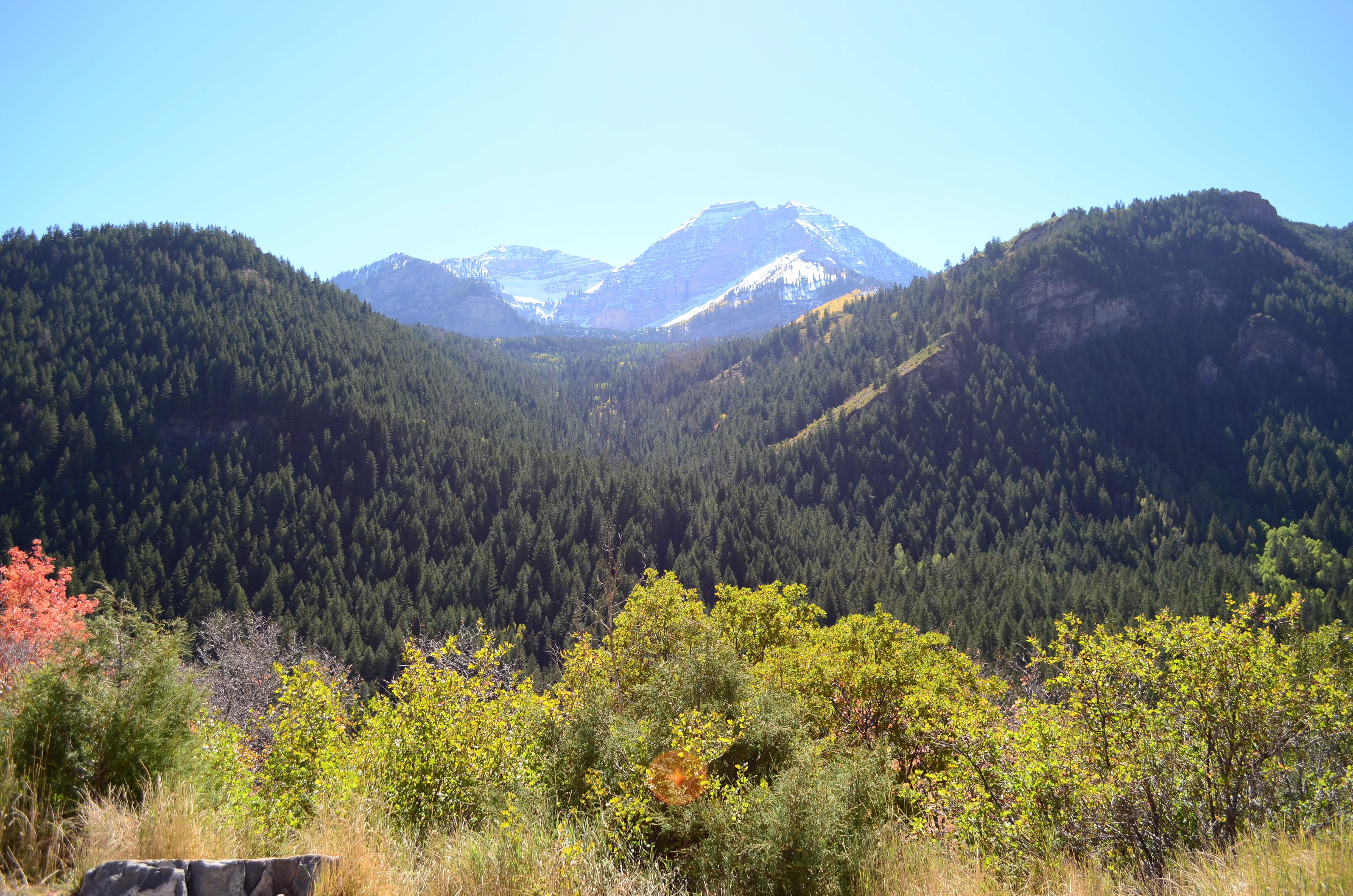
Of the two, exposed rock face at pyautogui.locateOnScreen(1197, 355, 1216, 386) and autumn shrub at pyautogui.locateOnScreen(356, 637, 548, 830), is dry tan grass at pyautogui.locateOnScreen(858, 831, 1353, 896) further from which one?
exposed rock face at pyautogui.locateOnScreen(1197, 355, 1216, 386)

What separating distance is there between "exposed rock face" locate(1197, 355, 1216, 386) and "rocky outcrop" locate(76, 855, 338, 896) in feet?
822

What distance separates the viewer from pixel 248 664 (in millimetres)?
43344

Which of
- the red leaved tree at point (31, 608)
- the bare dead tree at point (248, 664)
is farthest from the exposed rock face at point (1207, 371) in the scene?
the red leaved tree at point (31, 608)

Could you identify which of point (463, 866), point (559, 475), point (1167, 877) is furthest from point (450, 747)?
point (559, 475)

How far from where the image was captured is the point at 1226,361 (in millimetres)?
195625

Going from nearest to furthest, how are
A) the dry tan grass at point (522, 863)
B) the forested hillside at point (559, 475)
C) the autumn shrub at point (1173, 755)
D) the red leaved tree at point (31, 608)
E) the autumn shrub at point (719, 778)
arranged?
1. the dry tan grass at point (522, 863)
2. the autumn shrub at point (1173, 755)
3. the autumn shrub at point (719, 778)
4. the red leaved tree at point (31, 608)
5. the forested hillside at point (559, 475)

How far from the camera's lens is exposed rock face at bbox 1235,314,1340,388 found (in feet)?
606

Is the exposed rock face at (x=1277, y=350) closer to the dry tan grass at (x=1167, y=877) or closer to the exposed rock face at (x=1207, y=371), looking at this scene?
the exposed rock face at (x=1207, y=371)

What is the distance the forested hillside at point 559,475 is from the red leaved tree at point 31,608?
568 inches

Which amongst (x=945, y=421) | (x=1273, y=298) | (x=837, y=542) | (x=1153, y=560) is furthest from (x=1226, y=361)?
(x=837, y=542)

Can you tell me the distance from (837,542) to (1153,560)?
66482 mm

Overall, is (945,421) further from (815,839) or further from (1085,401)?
(815,839)

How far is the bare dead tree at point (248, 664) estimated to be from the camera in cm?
2364

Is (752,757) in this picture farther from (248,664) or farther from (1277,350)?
(1277,350)
